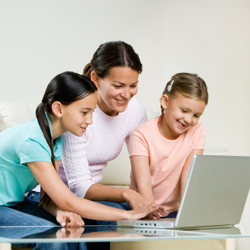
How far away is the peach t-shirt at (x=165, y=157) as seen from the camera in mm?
1500

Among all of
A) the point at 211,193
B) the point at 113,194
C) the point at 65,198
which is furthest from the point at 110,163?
the point at 211,193

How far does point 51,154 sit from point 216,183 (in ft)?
1.85

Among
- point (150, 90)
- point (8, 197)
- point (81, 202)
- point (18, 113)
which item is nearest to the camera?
point (81, 202)

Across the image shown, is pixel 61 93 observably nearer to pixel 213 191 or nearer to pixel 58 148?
pixel 58 148

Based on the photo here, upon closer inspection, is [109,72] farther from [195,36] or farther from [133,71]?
[195,36]

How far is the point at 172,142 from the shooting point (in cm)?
153

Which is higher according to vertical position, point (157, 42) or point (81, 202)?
point (157, 42)

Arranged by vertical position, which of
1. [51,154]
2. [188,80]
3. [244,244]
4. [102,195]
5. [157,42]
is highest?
[157,42]

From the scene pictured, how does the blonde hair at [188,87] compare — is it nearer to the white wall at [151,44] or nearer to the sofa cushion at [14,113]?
the sofa cushion at [14,113]

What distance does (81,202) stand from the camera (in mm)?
1158

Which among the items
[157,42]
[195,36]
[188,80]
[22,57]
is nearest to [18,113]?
[22,57]

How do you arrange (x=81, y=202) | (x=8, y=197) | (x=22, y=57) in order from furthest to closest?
(x=22, y=57) < (x=8, y=197) < (x=81, y=202)

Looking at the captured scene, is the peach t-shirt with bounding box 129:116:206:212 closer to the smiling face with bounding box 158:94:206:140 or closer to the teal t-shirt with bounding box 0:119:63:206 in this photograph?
the smiling face with bounding box 158:94:206:140

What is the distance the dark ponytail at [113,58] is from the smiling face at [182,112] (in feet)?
0.63
